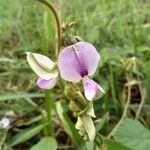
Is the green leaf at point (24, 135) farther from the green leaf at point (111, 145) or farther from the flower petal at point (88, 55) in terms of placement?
the flower petal at point (88, 55)

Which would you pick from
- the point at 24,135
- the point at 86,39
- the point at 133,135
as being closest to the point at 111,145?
the point at 133,135

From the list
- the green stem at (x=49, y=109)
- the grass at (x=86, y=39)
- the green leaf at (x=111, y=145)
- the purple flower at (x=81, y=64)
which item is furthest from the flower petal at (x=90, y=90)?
the green stem at (x=49, y=109)

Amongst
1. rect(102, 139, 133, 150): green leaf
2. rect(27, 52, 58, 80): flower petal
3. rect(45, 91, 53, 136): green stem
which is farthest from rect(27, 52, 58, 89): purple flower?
rect(45, 91, 53, 136): green stem

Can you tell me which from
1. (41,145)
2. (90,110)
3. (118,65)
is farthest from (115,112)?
(90,110)

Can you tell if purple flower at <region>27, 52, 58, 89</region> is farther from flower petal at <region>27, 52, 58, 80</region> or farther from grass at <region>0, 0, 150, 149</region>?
grass at <region>0, 0, 150, 149</region>

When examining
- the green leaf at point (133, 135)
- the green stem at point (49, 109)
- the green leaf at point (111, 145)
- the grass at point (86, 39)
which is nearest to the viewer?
the green leaf at point (111, 145)

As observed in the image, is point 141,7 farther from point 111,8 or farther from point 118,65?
point 118,65
